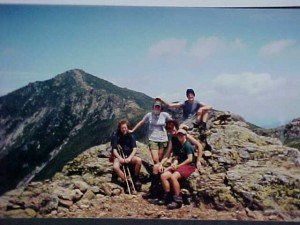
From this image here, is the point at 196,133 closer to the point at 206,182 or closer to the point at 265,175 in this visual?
the point at 206,182

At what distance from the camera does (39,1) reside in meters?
4.59

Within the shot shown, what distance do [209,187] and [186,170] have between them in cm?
27

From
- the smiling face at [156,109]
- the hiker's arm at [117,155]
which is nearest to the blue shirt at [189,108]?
the smiling face at [156,109]

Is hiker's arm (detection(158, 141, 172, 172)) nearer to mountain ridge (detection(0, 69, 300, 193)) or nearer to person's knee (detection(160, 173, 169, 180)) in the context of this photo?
person's knee (detection(160, 173, 169, 180))

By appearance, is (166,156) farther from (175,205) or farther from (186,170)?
(175,205)

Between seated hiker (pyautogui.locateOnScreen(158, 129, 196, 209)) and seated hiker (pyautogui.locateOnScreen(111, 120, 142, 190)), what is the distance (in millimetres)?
259

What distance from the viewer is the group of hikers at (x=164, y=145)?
→ 4672 millimetres

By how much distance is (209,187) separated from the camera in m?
4.66

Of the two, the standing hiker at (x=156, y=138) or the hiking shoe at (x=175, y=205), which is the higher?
the standing hiker at (x=156, y=138)

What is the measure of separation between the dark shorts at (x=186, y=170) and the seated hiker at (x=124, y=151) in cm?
39

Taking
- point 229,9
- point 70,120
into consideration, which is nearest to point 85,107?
point 70,120

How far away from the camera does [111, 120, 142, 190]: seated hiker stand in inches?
185

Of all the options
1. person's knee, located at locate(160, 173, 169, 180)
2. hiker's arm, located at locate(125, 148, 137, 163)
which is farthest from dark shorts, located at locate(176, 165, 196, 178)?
hiker's arm, located at locate(125, 148, 137, 163)

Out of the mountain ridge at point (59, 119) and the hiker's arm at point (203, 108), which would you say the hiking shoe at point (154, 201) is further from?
the hiker's arm at point (203, 108)
